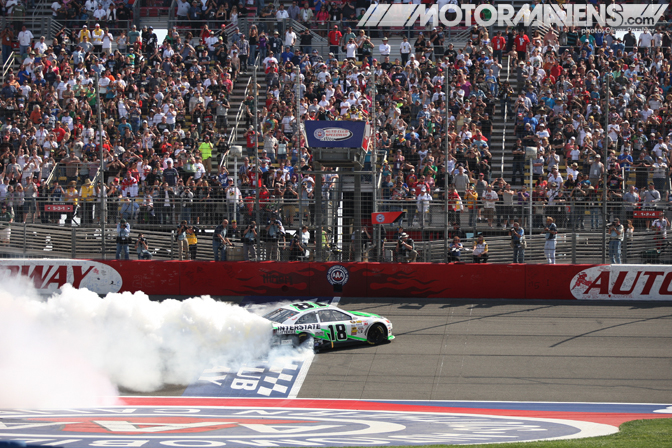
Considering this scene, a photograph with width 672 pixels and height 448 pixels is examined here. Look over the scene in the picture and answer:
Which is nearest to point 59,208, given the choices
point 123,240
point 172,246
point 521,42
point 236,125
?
point 123,240

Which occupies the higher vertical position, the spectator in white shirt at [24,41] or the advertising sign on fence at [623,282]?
the spectator in white shirt at [24,41]

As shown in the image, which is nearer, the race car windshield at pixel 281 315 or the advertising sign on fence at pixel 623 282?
the race car windshield at pixel 281 315

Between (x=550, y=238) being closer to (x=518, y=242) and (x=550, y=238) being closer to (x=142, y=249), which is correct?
(x=518, y=242)

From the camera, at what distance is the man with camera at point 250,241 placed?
2327cm

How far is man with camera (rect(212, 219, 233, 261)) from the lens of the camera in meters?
23.5

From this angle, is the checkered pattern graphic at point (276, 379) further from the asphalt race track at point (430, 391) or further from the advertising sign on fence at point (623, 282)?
the advertising sign on fence at point (623, 282)

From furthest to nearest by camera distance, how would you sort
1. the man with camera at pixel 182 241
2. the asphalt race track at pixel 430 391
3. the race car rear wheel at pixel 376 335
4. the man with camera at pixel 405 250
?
the man with camera at pixel 182 241, the man with camera at pixel 405 250, the race car rear wheel at pixel 376 335, the asphalt race track at pixel 430 391

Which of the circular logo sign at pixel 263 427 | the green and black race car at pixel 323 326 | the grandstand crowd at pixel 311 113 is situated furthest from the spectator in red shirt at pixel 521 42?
the circular logo sign at pixel 263 427

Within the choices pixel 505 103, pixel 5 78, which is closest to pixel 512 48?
pixel 505 103

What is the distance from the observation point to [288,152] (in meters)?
28.5

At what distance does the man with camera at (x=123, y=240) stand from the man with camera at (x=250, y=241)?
3.31 metres

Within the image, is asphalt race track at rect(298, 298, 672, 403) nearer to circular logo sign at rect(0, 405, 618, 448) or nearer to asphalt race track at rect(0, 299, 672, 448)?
asphalt race track at rect(0, 299, 672, 448)

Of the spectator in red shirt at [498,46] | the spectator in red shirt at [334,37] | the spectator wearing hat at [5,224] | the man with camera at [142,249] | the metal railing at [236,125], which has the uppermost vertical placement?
the spectator in red shirt at [334,37]

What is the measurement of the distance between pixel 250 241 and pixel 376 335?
19.5ft
